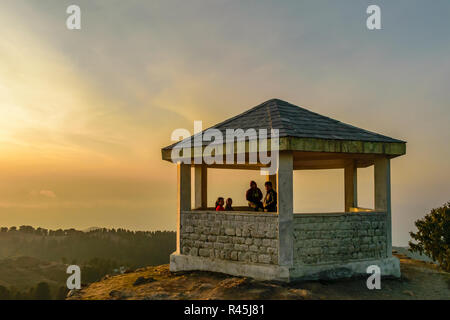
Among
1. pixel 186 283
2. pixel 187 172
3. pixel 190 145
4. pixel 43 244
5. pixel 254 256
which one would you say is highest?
pixel 190 145

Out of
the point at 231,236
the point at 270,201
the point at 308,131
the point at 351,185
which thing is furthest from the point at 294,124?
the point at 351,185

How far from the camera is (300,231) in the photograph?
9422 millimetres

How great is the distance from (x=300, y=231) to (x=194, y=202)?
6139 millimetres

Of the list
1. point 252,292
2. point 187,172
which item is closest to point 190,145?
point 187,172

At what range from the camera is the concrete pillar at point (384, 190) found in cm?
1058

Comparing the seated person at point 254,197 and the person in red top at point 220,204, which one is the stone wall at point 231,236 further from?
the person in red top at point 220,204

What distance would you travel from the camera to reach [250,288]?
28.3 feet

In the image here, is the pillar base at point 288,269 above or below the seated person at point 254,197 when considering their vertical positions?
below

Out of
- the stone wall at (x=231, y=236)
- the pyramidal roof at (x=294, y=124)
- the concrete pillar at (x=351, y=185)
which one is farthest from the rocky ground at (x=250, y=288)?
the pyramidal roof at (x=294, y=124)

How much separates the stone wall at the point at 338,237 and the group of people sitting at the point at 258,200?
1.09 m

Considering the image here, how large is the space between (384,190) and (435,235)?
231 inches

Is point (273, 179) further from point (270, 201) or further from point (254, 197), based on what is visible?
point (270, 201)

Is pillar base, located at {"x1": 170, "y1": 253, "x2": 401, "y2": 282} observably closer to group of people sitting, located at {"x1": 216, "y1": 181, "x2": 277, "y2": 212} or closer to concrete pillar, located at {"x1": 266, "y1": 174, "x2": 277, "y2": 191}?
group of people sitting, located at {"x1": 216, "y1": 181, "x2": 277, "y2": 212}
